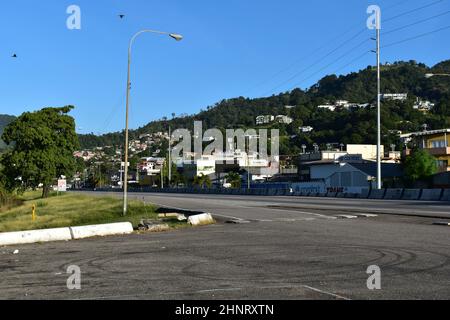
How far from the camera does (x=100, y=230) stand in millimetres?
19969

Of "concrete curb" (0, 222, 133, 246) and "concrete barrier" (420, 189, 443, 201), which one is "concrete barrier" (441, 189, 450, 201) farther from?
"concrete curb" (0, 222, 133, 246)

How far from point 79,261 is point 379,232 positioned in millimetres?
9556

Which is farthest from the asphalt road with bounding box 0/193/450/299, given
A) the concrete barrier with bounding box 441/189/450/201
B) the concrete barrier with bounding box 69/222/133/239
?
the concrete barrier with bounding box 441/189/450/201

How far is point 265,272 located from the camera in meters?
10.3

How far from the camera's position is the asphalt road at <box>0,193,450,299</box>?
8.52 meters

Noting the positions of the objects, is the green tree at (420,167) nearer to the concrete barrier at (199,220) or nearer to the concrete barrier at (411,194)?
the concrete barrier at (411,194)

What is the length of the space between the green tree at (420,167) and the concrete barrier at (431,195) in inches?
1422

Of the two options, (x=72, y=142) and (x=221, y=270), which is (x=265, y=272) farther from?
(x=72, y=142)

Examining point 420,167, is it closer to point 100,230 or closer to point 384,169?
point 384,169

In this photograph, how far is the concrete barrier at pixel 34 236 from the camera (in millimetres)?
17723

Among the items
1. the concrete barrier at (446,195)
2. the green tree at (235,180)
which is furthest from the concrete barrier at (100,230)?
the green tree at (235,180)

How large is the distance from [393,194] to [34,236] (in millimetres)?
38963

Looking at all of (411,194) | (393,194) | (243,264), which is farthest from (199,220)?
(393,194)

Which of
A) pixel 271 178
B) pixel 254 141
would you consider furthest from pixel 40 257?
pixel 254 141
